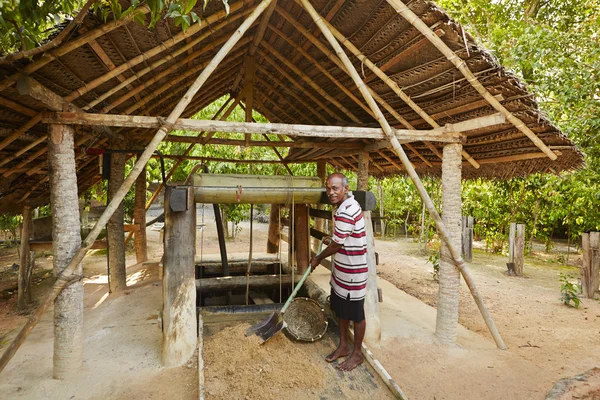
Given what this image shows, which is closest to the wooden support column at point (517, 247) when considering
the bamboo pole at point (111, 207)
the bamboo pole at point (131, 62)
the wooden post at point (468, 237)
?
the wooden post at point (468, 237)

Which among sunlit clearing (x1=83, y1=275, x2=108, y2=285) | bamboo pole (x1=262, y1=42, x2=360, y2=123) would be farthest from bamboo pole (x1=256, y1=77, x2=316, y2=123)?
sunlit clearing (x1=83, y1=275, x2=108, y2=285)

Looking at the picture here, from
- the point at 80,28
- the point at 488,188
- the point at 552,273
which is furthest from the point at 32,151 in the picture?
the point at 488,188

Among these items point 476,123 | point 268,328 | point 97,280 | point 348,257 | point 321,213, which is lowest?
point 97,280

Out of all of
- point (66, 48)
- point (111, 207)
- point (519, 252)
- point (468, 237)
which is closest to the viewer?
point (66, 48)

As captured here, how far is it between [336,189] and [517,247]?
723cm

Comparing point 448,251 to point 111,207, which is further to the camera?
Result: point 448,251

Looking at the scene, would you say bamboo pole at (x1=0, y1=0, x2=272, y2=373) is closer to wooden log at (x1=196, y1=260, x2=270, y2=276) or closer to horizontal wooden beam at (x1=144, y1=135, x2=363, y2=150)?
horizontal wooden beam at (x1=144, y1=135, x2=363, y2=150)

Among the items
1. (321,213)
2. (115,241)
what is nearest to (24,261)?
(115,241)

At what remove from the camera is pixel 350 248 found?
10.5 feet

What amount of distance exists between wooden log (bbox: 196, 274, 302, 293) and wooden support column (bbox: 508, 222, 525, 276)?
616 cm

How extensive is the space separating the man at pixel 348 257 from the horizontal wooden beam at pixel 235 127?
26.0 inches

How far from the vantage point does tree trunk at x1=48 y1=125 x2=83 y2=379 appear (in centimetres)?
295

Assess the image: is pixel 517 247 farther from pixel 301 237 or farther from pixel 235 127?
pixel 235 127

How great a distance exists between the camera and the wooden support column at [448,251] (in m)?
3.89
